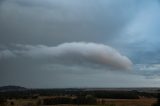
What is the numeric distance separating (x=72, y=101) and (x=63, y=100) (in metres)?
4.62

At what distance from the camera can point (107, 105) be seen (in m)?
124

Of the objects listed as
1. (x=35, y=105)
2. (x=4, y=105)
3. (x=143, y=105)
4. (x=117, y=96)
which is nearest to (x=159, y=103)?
(x=143, y=105)

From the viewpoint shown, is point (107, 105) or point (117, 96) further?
point (117, 96)

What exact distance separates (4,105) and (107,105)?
123ft

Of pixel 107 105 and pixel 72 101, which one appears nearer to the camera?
pixel 107 105

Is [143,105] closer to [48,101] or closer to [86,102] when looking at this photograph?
[86,102]

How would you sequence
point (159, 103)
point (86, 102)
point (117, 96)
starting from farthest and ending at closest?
point (117, 96)
point (86, 102)
point (159, 103)

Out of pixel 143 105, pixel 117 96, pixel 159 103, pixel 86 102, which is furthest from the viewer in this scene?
pixel 117 96

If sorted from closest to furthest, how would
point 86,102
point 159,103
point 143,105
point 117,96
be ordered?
point 159,103
point 143,105
point 86,102
point 117,96

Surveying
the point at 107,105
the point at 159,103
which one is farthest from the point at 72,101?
the point at 159,103

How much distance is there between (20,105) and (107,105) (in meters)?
31.7

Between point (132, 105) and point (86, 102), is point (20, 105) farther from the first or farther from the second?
point (132, 105)

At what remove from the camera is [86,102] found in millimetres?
140375

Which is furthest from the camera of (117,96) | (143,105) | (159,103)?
(117,96)
